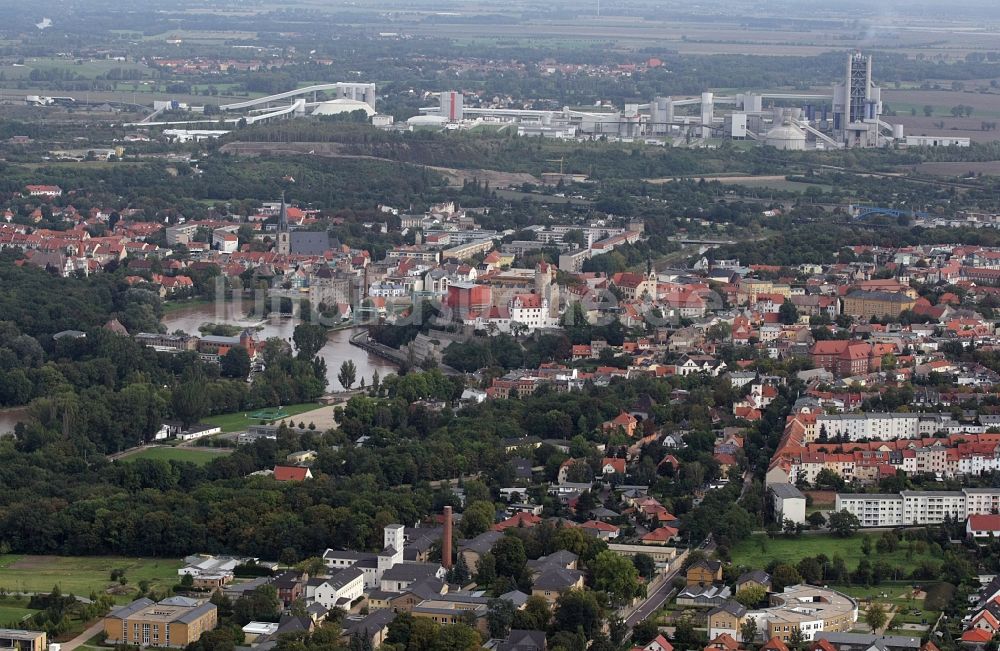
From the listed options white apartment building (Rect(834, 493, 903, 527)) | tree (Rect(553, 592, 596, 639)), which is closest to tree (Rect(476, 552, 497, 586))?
tree (Rect(553, 592, 596, 639))

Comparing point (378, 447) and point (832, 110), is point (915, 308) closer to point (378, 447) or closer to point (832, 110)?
point (378, 447)

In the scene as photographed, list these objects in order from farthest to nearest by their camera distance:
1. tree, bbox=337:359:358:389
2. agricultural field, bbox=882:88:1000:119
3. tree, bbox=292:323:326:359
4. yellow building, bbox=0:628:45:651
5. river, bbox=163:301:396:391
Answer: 1. agricultural field, bbox=882:88:1000:119
2. tree, bbox=292:323:326:359
3. river, bbox=163:301:396:391
4. tree, bbox=337:359:358:389
5. yellow building, bbox=0:628:45:651

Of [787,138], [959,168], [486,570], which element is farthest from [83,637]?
[787,138]

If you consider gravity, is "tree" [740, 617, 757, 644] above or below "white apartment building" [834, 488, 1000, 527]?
above

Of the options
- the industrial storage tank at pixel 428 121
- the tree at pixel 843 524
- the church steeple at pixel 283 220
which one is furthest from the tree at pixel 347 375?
the industrial storage tank at pixel 428 121

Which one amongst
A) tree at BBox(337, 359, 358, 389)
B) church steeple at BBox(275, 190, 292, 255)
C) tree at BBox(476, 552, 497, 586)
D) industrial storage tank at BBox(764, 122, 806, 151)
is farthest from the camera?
industrial storage tank at BBox(764, 122, 806, 151)

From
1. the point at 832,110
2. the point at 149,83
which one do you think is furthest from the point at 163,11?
the point at 832,110

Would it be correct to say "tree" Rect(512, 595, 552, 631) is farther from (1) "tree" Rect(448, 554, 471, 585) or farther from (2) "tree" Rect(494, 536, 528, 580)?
(1) "tree" Rect(448, 554, 471, 585)
